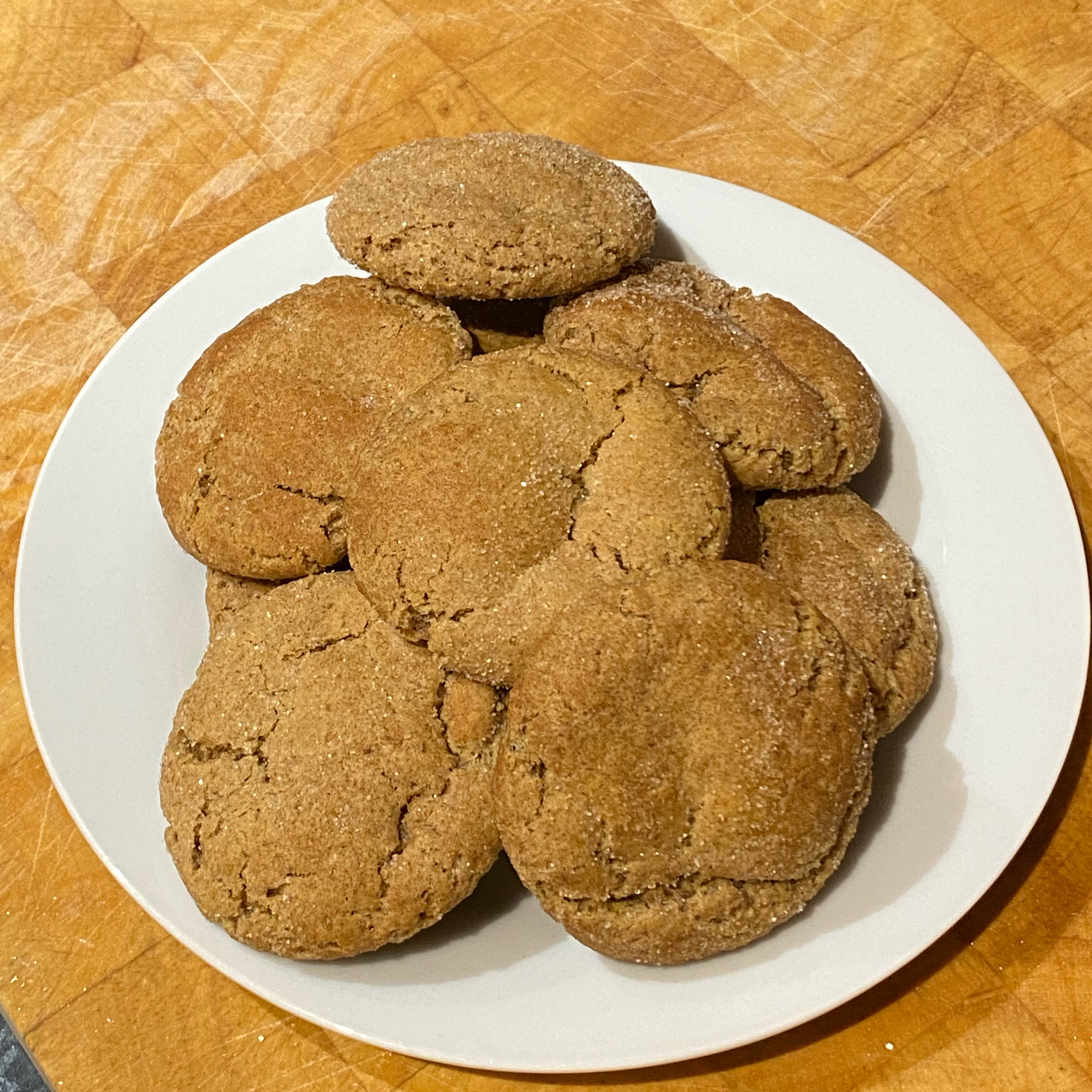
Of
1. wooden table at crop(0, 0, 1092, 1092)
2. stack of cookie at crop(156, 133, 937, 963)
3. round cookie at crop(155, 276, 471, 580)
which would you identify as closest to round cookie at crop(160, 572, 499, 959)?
stack of cookie at crop(156, 133, 937, 963)

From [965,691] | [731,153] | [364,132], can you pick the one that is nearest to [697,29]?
[731,153]

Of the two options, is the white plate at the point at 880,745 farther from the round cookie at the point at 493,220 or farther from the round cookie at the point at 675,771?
the round cookie at the point at 493,220

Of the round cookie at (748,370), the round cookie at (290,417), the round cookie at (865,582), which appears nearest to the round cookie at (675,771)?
the round cookie at (865,582)

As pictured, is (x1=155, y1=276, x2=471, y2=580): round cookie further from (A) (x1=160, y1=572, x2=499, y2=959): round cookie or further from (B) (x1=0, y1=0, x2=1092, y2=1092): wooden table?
(B) (x1=0, y1=0, x2=1092, y2=1092): wooden table

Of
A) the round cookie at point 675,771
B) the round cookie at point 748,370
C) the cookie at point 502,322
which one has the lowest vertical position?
the round cookie at point 675,771

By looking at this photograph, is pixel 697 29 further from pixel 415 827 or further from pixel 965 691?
pixel 415 827

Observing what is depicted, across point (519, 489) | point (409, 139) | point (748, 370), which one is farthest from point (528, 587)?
point (409, 139)

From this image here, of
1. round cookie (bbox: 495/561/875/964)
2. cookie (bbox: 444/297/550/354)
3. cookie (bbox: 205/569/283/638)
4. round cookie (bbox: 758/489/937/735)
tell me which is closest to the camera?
round cookie (bbox: 495/561/875/964)
